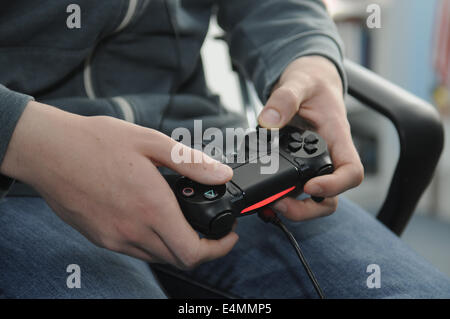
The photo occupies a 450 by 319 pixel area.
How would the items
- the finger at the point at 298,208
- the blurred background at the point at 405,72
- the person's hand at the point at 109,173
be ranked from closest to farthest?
the person's hand at the point at 109,173 < the finger at the point at 298,208 < the blurred background at the point at 405,72

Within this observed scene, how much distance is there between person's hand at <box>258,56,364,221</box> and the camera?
428 millimetres

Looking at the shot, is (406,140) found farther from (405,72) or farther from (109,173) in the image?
(405,72)

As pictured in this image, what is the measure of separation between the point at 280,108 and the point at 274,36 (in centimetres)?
17

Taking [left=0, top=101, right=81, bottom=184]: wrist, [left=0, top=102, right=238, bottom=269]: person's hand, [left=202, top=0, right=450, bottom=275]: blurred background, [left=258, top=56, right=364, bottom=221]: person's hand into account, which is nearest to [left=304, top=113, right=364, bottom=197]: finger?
[left=258, top=56, right=364, bottom=221]: person's hand

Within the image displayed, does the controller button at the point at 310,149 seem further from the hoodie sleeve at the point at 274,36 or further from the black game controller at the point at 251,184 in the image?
the hoodie sleeve at the point at 274,36

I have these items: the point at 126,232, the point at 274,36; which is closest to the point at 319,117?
the point at 274,36

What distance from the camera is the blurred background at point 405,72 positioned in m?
1.37

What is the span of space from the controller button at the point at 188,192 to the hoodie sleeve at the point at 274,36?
21 centimetres

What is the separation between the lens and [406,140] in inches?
19.3

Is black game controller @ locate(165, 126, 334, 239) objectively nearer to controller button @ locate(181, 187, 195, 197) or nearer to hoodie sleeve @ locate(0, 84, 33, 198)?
controller button @ locate(181, 187, 195, 197)

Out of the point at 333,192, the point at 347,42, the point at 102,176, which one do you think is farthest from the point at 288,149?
the point at 347,42

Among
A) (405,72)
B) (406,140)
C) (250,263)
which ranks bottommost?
(405,72)

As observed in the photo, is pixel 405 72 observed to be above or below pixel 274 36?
below

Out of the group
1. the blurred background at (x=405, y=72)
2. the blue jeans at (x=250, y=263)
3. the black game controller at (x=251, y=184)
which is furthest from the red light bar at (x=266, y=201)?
the blurred background at (x=405, y=72)
